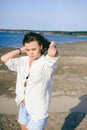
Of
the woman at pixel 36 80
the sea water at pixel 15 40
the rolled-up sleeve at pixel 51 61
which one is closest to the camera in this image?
the rolled-up sleeve at pixel 51 61

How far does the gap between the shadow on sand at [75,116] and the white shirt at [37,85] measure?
2.61 metres

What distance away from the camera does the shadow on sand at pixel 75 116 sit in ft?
18.0

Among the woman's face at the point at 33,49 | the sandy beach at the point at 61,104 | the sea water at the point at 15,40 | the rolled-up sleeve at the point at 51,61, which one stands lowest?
the sea water at the point at 15,40

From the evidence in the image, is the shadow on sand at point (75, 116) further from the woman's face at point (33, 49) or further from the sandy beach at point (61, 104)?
the woman's face at point (33, 49)

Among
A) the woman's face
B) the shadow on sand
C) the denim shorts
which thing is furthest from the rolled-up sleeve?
the shadow on sand

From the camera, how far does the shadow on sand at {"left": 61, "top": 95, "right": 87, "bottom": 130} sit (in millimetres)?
5477

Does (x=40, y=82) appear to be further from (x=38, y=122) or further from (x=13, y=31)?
(x=13, y=31)

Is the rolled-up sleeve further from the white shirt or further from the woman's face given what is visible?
the woman's face

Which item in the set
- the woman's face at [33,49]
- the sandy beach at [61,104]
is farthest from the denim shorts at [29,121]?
the sandy beach at [61,104]

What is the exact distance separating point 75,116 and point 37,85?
11.3 feet

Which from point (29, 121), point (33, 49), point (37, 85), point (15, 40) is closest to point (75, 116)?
point (29, 121)

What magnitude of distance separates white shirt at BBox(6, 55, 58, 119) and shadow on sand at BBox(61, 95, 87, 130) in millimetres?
2609

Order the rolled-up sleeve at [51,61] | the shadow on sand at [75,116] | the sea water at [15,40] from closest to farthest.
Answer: the rolled-up sleeve at [51,61] → the shadow on sand at [75,116] → the sea water at [15,40]

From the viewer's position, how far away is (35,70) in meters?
2.86
